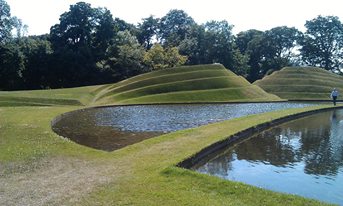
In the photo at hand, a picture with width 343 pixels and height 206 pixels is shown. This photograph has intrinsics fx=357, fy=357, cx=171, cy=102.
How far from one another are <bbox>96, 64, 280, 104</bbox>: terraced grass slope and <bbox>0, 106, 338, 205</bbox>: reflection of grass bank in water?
28.3 m

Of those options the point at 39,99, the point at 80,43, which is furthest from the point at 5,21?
the point at 39,99

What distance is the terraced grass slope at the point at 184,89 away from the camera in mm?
47781

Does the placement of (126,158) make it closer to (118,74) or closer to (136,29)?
(118,74)

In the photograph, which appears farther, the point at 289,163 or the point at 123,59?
the point at 123,59

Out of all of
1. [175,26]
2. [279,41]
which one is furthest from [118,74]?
[279,41]

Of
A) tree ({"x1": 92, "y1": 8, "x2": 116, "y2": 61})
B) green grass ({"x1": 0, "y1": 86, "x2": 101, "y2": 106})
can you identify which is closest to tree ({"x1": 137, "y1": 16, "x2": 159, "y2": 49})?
tree ({"x1": 92, "y1": 8, "x2": 116, "y2": 61})

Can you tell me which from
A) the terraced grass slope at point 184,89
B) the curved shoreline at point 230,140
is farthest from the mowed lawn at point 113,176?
the terraced grass slope at point 184,89

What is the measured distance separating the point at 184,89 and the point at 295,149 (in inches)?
1399

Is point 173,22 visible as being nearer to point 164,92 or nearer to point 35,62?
point 35,62

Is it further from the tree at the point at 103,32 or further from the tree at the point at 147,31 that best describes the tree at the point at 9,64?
the tree at the point at 147,31

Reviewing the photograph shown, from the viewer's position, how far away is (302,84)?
65375 millimetres

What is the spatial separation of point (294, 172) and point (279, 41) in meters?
91.9

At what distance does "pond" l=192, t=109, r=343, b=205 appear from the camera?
1222 cm

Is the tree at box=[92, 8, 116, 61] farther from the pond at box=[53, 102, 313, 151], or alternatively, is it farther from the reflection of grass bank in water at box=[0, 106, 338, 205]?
the reflection of grass bank in water at box=[0, 106, 338, 205]
